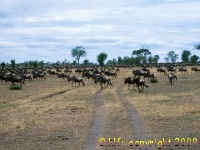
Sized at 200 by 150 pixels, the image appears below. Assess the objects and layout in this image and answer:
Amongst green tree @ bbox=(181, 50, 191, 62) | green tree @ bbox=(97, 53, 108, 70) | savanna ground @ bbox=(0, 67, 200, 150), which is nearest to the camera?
savanna ground @ bbox=(0, 67, 200, 150)

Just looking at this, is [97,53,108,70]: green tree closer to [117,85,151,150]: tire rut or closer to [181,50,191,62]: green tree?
[181,50,191,62]: green tree

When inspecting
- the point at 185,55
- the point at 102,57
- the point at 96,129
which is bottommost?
the point at 96,129

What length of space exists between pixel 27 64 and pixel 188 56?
61443mm

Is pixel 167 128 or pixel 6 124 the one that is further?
pixel 6 124

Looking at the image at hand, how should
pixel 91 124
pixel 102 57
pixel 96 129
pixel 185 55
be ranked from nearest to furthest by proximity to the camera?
1. pixel 96 129
2. pixel 91 124
3. pixel 102 57
4. pixel 185 55

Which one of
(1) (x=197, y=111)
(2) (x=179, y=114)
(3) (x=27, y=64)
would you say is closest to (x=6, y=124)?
(2) (x=179, y=114)

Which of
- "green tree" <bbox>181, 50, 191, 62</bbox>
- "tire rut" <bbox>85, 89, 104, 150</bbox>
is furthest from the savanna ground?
"green tree" <bbox>181, 50, 191, 62</bbox>

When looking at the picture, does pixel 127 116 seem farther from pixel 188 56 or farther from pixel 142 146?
pixel 188 56

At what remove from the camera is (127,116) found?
18438 millimetres

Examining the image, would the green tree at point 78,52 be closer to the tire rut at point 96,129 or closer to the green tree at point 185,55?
the green tree at point 185,55

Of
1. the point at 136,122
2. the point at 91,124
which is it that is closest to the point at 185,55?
the point at 136,122

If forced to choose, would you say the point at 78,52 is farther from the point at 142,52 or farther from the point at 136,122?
the point at 136,122

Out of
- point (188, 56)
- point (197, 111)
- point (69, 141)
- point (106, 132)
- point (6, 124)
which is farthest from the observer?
point (188, 56)

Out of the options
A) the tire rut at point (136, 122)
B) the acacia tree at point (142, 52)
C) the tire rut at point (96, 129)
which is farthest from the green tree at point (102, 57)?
the tire rut at point (96, 129)
